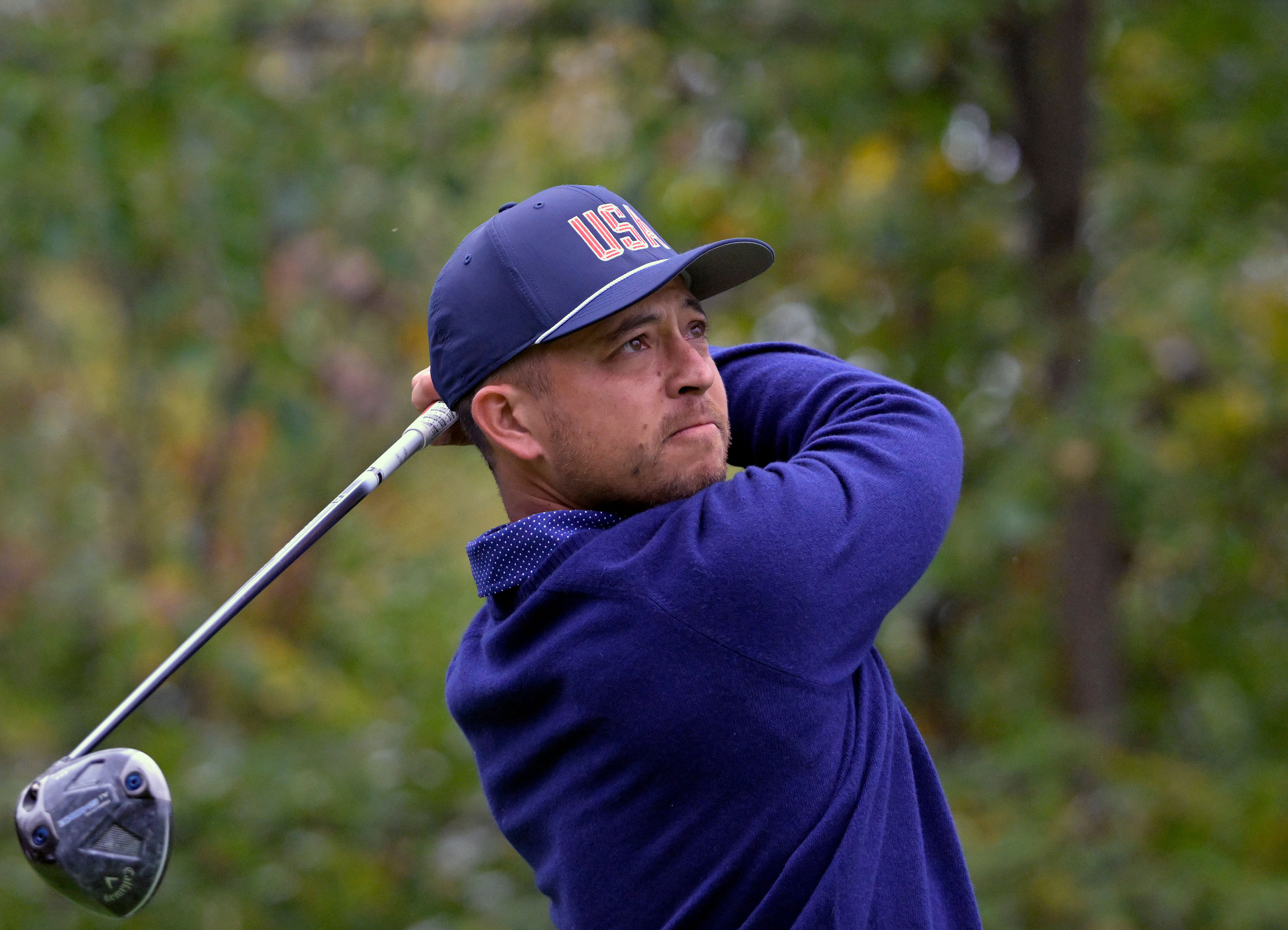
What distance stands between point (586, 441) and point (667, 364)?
14 centimetres

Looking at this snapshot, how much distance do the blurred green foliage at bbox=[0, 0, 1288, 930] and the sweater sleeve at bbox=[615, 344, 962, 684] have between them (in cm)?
251

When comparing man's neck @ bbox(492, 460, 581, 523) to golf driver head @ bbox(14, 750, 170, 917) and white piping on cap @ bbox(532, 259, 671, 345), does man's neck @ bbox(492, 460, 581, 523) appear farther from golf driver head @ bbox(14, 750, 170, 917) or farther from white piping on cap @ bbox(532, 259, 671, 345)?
golf driver head @ bbox(14, 750, 170, 917)

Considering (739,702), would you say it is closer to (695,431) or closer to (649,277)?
(695,431)

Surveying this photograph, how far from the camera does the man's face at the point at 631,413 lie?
1.68 metres

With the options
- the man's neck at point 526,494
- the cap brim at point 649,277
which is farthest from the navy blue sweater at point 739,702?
the cap brim at point 649,277

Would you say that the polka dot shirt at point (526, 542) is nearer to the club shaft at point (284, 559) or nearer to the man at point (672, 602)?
the man at point (672, 602)

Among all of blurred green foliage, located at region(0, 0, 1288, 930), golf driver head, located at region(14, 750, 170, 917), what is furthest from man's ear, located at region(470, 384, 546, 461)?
blurred green foliage, located at region(0, 0, 1288, 930)

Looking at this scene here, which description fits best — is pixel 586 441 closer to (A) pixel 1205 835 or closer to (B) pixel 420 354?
(A) pixel 1205 835

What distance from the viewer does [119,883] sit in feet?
5.89

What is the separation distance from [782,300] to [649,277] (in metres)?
3.51

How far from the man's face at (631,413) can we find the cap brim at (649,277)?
1.1 inches

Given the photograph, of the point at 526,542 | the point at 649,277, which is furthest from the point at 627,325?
the point at 526,542

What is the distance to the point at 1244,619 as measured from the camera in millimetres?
5520

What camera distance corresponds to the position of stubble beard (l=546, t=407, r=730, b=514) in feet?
5.51
